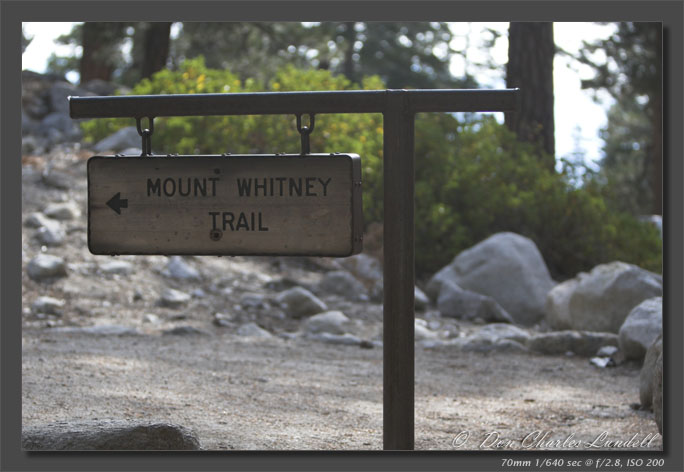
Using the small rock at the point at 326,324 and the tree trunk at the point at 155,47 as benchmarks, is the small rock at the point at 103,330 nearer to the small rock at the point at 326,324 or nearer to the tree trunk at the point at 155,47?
the small rock at the point at 326,324

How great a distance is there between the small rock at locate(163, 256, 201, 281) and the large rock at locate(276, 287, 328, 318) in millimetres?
1270

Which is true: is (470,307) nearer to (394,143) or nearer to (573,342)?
(573,342)

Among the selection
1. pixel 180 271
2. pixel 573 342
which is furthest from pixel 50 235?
pixel 573 342

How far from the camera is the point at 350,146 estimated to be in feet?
33.9

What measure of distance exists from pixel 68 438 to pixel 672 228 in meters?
2.94

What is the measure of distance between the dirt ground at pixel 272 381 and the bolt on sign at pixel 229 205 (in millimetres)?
1348

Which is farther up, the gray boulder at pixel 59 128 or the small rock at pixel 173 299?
the gray boulder at pixel 59 128

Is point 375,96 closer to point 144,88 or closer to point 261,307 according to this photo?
point 261,307

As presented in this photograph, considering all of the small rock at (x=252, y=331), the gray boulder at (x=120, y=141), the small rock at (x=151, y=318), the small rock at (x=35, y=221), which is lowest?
the small rock at (x=252, y=331)

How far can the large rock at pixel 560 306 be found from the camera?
7711mm

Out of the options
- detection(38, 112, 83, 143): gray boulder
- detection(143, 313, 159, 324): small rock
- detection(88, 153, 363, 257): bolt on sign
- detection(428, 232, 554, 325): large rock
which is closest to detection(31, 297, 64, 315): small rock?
Result: detection(143, 313, 159, 324): small rock

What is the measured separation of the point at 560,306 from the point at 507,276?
1.07 metres

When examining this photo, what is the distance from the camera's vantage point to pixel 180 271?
28.7 ft

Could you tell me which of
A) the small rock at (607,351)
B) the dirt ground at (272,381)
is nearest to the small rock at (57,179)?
the dirt ground at (272,381)
